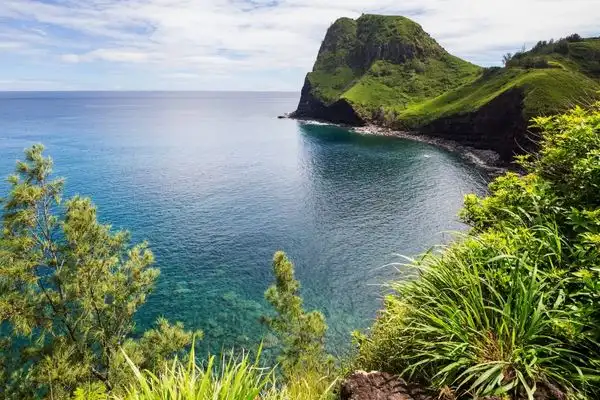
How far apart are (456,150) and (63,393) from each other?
4691 inches

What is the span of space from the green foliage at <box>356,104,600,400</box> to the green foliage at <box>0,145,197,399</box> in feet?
58.1

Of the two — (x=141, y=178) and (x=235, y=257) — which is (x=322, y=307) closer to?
(x=235, y=257)

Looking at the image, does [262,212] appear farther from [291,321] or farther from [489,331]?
[489,331]

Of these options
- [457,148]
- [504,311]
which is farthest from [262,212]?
[457,148]

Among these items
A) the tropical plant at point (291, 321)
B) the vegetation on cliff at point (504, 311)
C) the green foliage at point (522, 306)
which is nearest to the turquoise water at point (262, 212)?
the vegetation on cliff at point (504, 311)

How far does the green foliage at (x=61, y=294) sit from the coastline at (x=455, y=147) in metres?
84.1

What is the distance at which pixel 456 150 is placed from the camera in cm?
11788

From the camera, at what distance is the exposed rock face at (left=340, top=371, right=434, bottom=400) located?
688cm

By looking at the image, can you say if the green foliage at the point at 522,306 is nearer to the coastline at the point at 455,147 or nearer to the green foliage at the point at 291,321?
the green foliage at the point at 291,321

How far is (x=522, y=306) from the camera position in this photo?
22.7 feet

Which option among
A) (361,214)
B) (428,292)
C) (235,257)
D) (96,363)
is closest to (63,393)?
(96,363)

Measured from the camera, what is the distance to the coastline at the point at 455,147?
312 ft

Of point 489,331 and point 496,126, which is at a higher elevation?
point 496,126

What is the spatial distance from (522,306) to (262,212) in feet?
210
